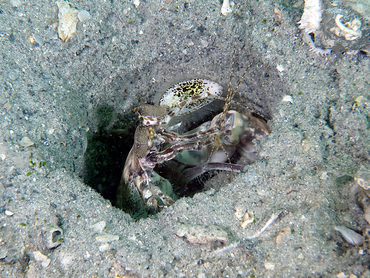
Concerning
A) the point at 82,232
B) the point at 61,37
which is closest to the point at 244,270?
the point at 82,232

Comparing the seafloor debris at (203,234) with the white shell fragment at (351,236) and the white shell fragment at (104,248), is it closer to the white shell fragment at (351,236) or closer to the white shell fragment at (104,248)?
the white shell fragment at (104,248)

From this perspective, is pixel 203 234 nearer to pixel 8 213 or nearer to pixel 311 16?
pixel 8 213

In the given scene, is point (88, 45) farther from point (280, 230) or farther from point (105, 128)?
point (280, 230)

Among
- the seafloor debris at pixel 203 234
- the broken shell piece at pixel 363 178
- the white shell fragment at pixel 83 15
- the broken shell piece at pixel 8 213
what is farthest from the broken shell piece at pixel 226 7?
the broken shell piece at pixel 8 213

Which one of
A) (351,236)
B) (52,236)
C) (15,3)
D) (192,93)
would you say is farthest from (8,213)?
(351,236)

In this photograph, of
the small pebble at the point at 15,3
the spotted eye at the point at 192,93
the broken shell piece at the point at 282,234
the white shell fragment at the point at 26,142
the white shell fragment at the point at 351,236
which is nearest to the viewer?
the white shell fragment at the point at 351,236
